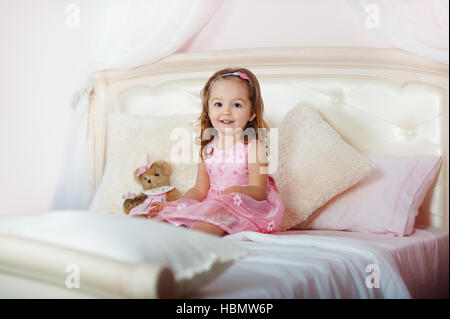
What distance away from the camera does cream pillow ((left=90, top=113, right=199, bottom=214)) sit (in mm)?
2115

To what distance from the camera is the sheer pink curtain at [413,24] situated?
1.96m

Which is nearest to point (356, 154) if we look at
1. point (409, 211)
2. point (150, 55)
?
point (409, 211)

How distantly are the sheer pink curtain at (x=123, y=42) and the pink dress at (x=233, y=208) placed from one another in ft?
2.53

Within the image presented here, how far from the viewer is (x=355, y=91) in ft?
7.14

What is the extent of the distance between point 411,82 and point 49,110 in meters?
1.70

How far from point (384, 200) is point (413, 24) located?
69 centimetres

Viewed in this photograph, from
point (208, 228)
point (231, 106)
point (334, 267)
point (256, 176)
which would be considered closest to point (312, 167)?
point (256, 176)

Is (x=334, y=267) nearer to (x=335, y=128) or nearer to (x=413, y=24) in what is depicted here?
(x=335, y=128)

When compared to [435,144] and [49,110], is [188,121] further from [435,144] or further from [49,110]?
[435,144]

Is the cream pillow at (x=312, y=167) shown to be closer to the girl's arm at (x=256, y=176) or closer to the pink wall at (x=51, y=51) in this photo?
the girl's arm at (x=256, y=176)

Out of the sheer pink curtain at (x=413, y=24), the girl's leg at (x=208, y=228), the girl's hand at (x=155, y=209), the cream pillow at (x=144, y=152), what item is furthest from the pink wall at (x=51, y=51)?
the girl's leg at (x=208, y=228)
